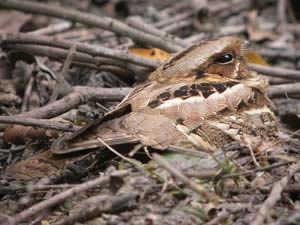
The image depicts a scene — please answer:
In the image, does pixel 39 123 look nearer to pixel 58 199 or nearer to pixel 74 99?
pixel 74 99

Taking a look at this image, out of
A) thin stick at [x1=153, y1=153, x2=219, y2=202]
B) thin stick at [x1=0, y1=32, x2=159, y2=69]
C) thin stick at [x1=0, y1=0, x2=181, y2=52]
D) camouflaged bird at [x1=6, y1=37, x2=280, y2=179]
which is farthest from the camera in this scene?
thin stick at [x1=0, y1=0, x2=181, y2=52]

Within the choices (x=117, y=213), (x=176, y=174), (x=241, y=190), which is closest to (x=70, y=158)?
(x=117, y=213)

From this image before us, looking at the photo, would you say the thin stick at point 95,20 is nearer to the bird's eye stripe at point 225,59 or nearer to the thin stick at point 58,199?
the bird's eye stripe at point 225,59

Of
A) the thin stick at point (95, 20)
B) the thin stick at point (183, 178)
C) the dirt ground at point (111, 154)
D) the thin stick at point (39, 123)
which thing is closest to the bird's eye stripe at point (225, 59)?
the dirt ground at point (111, 154)

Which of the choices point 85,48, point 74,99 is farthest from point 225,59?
point 85,48

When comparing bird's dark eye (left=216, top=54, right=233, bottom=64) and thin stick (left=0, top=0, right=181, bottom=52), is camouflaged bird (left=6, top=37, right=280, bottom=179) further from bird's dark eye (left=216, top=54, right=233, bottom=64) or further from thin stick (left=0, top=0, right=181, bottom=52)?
thin stick (left=0, top=0, right=181, bottom=52)

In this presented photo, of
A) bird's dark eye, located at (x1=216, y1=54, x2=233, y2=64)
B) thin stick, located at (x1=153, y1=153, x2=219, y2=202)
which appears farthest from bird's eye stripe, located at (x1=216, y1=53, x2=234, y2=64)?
thin stick, located at (x1=153, y1=153, x2=219, y2=202)

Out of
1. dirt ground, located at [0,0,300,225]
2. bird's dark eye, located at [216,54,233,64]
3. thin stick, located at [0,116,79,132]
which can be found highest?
bird's dark eye, located at [216,54,233,64]
